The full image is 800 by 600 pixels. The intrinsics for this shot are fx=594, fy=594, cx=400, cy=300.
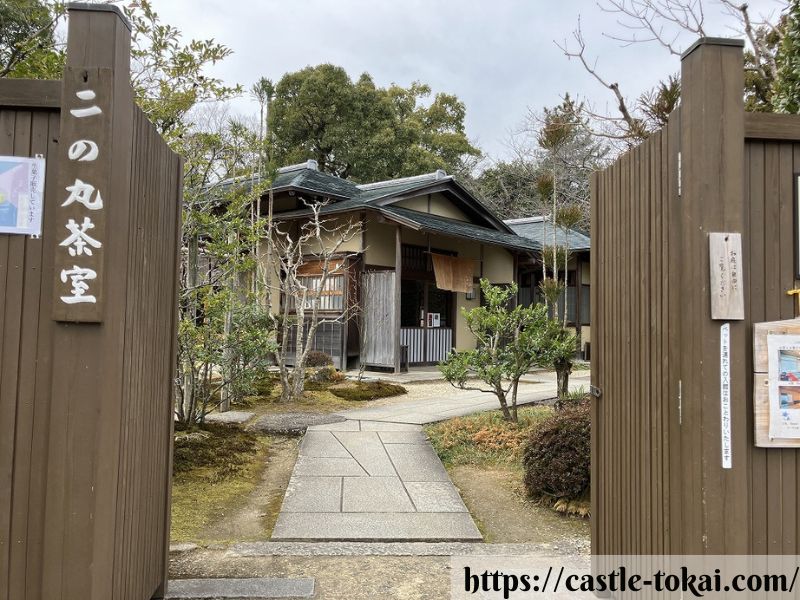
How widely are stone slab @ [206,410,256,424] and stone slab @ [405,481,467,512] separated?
133 inches

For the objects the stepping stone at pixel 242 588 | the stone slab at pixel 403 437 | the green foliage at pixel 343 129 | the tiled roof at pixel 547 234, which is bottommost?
the stepping stone at pixel 242 588

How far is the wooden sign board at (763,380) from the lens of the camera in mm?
2334

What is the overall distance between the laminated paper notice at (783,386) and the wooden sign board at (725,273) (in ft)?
0.87

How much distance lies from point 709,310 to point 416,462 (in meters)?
4.40

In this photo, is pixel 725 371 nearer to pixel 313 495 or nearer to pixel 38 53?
pixel 313 495

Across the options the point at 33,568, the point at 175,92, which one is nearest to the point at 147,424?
the point at 33,568

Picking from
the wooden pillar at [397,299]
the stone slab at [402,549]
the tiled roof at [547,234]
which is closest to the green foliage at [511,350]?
the stone slab at [402,549]

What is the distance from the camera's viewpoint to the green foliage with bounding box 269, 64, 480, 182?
2588 cm

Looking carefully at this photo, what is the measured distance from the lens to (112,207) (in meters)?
2.33

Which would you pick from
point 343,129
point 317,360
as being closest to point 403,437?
point 317,360

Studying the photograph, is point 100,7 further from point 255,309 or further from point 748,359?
point 255,309

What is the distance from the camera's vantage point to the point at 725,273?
2254 mm

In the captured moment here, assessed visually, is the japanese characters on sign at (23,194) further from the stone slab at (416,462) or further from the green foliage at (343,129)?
the green foliage at (343,129)

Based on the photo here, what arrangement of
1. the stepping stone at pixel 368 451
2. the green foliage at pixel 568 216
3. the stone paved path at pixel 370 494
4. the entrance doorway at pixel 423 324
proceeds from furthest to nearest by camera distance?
the entrance doorway at pixel 423 324 < the green foliage at pixel 568 216 < the stepping stone at pixel 368 451 < the stone paved path at pixel 370 494
